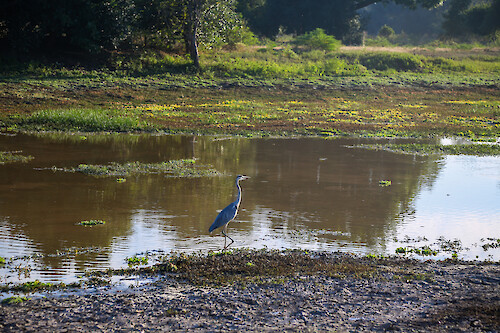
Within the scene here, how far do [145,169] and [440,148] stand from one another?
11.6m

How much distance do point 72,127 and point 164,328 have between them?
19087 millimetres

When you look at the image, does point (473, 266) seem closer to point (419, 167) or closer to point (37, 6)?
point (419, 167)

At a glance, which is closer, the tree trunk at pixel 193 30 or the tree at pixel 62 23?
the tree at pixel 62 23

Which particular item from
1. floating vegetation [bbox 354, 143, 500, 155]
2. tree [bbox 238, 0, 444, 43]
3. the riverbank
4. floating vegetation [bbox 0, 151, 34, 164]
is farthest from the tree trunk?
tree [bbox 238, 0, 444, 43]

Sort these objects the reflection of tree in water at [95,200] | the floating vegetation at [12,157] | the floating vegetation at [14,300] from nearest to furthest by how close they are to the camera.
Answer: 1. the floating vegetation at [14,300]
2. the reflection of tree in water at [95,200]
3. the floating vegetation at [12,157]

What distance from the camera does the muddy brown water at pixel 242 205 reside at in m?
11.6

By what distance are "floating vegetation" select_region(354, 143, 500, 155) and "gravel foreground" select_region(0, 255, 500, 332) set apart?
14384 millimetres

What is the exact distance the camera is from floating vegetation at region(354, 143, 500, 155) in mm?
23672

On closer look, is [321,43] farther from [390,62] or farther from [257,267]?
[257,267]

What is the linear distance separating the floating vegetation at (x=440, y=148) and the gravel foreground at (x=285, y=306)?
47.2ft

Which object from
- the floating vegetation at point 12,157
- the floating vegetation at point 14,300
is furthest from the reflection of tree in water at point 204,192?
the floating vegetation at point 14,300

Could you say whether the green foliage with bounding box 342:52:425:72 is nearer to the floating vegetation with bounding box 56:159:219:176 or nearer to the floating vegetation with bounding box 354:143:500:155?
the floating vegetation with bounding box 354:143:500:155

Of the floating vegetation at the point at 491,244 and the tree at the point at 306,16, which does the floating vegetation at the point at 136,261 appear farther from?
the tree at the point at 306,16

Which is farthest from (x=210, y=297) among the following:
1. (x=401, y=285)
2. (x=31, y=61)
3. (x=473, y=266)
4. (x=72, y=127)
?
(x=31, y=61)
